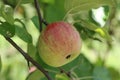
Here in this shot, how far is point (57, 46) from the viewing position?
1204mm

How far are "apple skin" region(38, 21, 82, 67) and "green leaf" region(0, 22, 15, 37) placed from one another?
0.33 ft

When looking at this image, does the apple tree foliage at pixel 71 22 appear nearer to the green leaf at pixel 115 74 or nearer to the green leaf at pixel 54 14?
the green leaf at pixel 54 14

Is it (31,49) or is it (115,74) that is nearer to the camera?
(31,49)

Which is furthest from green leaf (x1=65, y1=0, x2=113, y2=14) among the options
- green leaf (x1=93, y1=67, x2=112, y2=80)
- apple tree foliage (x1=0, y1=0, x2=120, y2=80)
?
green leaf (x1=93, y1=67, x2=112, y2=80)

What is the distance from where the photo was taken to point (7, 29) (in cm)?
119

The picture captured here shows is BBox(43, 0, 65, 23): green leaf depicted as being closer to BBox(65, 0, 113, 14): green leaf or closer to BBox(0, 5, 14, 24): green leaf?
BBox(65, 0, 113, 14): green leaf

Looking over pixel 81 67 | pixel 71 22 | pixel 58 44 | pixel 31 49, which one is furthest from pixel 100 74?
pixel 58 44

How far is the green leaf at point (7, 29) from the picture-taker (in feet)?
3.93

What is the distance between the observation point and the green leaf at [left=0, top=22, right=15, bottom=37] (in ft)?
3.93

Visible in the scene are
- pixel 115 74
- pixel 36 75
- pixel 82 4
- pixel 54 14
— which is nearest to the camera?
pixel 82 4

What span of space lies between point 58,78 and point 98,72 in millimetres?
219

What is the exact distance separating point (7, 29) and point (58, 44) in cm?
18

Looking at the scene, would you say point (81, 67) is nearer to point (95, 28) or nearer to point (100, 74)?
point (100, 74)

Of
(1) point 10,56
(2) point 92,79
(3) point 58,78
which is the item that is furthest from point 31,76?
(1) point 10,56
